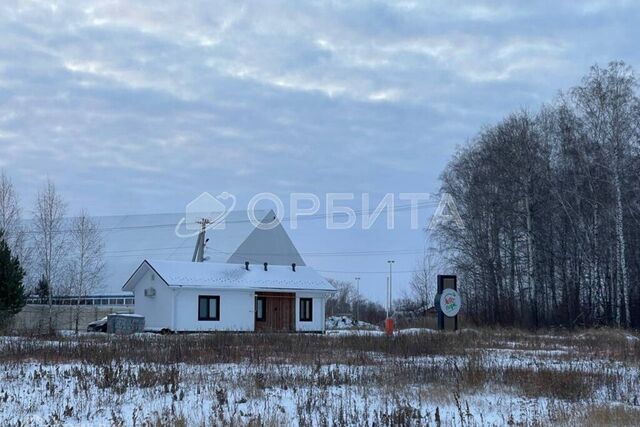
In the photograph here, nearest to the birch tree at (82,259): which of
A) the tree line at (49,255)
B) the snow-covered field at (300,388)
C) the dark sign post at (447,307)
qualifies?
the tree line at (49,255)

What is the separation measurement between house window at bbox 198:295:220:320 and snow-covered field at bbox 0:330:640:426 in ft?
66.6

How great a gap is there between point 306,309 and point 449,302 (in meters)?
10.5

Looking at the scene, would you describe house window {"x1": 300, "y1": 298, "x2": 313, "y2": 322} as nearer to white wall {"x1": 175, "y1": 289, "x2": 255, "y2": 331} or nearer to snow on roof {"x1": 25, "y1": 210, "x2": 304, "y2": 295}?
white wall {"x1": 175, "y1": 289, "x2": 255, "y2": 331}

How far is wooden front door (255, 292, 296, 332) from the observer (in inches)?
1661

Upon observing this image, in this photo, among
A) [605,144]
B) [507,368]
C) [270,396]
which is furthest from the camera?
[605,144]

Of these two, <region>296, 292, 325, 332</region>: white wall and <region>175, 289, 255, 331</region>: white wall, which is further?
<region>296, 292, 325, 332</region>: white wall

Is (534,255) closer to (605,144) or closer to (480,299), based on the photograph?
(480,299)

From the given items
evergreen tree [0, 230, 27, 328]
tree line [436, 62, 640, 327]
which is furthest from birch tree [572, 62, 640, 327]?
evergreen tree [0, 230, 27, 328]

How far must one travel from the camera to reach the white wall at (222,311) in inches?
1516

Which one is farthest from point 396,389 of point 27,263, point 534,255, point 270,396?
point 27,263

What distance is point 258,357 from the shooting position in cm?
1695

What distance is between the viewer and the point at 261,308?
139 feet

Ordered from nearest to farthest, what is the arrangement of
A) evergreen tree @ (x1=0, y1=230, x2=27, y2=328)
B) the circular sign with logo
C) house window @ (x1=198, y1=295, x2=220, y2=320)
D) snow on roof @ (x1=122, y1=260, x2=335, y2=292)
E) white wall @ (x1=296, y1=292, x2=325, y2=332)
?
evergreen tree @ (x1=0, y1=230, x2=27, y2=328) → the circular sign with logo → snow on roof @ (x1=122, y1=260, x2=335, y2=292) → house window @ (x1=198, y1=295, x2=220, y2=320) → white wall @ (x1=296, y1=292, x2=325, y2=332)

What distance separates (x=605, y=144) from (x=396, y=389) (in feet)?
97.9
